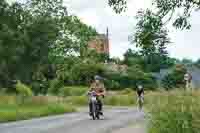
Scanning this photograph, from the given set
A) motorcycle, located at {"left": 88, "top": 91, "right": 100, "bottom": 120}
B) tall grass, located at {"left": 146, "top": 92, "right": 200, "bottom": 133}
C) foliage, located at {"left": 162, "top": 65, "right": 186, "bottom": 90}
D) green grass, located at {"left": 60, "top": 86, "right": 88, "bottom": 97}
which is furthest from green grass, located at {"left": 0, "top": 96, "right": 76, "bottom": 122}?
green grass, located at {"left": 60, "top": 86, "right": 88, "bottom": 97}

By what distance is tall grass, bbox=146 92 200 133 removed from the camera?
12.0 m

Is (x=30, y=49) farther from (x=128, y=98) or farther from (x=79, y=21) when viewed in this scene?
(x=79, y=21)

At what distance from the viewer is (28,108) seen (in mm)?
32812

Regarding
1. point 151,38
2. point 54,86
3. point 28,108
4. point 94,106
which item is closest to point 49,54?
point 54,86

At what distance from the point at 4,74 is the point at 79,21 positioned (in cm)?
2201

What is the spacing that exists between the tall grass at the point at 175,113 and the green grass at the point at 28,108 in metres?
11.5

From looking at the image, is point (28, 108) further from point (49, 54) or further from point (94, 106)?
point (49, 54)

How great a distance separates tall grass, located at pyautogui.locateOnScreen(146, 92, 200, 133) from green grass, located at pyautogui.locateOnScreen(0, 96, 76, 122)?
37.8 ft

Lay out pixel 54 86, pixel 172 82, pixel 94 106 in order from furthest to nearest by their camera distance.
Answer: pixel 54 86
pixel 94 106
pixel 172 82

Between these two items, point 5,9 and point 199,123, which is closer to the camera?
point 199,123

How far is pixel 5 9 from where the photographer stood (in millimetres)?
57188

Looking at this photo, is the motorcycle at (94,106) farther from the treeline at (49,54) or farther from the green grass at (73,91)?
the green grass at (73,91)

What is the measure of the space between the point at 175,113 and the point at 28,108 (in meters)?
20.7

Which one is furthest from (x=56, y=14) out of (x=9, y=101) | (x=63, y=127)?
(x=63, y=127)
